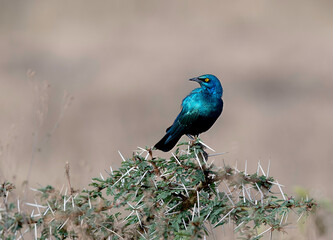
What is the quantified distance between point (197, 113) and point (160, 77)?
9.40 metres

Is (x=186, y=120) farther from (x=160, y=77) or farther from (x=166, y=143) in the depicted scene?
(x=160, y=77)

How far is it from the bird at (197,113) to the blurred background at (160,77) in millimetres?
897

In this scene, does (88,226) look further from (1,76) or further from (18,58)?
(18,58)

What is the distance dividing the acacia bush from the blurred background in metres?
1.79

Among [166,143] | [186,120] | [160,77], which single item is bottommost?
[160,77]

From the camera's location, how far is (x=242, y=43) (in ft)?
57.0

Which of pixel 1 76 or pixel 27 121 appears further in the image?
pixel 1 76

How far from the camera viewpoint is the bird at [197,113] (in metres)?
5.82

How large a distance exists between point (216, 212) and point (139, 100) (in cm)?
978

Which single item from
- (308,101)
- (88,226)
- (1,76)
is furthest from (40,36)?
(88,226)

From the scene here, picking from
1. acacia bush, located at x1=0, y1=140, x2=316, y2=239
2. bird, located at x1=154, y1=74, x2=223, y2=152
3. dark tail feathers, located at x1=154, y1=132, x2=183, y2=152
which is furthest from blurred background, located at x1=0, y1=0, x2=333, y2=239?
acacia bush, located at x1=0, y1=140, x2=316, y2=239

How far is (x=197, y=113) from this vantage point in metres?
5.89

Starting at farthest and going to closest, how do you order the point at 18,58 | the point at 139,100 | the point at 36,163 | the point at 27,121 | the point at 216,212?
the point at 18,58
the point at 139,100
the point at 27,121
the point at 36,163
the point at 216,212

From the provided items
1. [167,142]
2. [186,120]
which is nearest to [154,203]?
[167,142]
